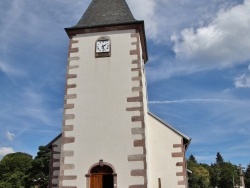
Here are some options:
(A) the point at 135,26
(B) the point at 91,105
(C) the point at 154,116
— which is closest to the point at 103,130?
(B) the point at 91,105

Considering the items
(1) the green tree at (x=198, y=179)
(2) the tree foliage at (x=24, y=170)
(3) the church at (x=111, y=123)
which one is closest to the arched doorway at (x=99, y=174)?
(3) the church at (x=111, y=123)

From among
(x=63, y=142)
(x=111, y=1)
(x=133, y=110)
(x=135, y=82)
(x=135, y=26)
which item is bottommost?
(x=63, y=142)

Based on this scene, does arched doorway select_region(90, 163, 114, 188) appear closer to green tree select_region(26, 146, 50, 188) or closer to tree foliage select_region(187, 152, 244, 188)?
green tree select_region(26, 146, 50, 188)

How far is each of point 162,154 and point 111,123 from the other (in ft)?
9.89

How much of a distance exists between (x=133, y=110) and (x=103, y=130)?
1.52m

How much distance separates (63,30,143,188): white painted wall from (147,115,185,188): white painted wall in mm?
1775

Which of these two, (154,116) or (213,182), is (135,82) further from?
(213,182)

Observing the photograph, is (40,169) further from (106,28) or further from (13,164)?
(13,164)

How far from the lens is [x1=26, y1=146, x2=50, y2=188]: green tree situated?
117ft

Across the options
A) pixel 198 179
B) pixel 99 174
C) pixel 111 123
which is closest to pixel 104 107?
pixel 111 123

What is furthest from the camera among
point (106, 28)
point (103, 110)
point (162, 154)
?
point (106, 28)

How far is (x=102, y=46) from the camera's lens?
14547mm

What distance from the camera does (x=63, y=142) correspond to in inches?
513

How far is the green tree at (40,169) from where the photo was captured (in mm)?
35594
